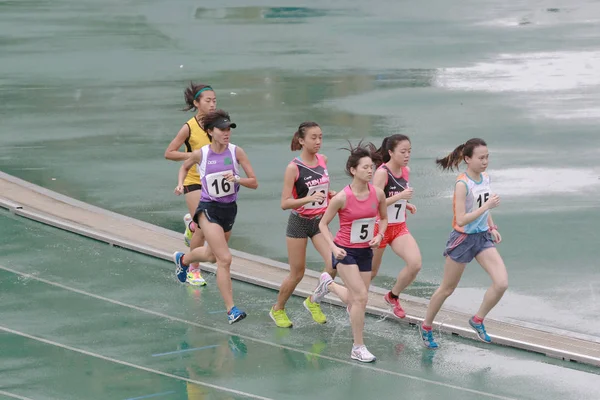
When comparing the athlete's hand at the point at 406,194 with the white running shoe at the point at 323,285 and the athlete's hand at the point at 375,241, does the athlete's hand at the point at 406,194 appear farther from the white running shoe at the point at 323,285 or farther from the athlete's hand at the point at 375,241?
the white running shoe at the point at 323,285

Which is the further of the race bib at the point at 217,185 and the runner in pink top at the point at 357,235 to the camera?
the race bib at the point at 217,185

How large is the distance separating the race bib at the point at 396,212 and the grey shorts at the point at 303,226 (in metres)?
0.75

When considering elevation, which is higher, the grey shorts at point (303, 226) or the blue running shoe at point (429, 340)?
the grey shorts at point (303, 226)

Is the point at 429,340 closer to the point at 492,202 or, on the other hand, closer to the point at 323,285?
the point at 323,285

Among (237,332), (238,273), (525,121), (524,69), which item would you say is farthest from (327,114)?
(237,332)

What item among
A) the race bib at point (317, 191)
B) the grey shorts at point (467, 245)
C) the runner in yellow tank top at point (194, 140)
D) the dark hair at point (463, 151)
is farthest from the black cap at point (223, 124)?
the grey shorts at point (467, 245)

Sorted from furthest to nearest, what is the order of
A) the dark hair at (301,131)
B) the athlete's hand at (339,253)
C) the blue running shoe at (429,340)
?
1. the dark hair at (301,131)
2. the blue running shoe at (429,340)
3. the athlete's hand at (339,253)

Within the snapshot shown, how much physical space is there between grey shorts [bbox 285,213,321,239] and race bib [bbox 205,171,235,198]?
753 millimetres

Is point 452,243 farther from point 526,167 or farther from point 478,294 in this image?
point 526,167

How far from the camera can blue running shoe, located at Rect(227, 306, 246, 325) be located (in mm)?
10453

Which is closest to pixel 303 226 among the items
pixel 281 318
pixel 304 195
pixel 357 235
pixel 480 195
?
pixel 304 195

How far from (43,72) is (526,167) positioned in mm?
11092

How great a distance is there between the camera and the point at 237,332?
1046 centimetres

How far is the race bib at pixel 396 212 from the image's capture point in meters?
10.5
